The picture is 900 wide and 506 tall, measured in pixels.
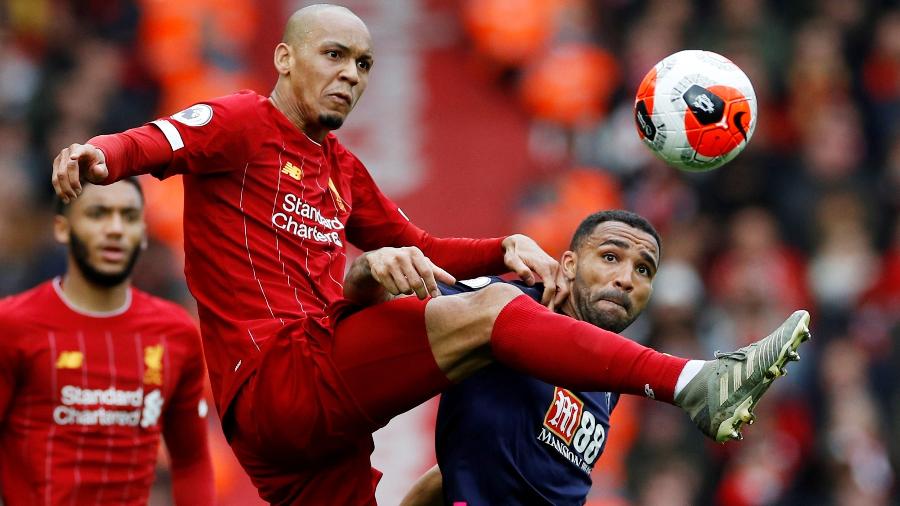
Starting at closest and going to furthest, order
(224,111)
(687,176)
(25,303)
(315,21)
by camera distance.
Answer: (224,111) → (315,21) → (25,303) → (687,176)

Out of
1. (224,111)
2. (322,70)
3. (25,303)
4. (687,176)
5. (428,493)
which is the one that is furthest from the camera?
(687,176)

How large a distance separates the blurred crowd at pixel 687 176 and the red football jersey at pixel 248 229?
502 cm

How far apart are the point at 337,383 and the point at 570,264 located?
1.23 meters

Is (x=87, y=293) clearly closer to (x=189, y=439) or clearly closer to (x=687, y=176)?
(x=189, y=439)

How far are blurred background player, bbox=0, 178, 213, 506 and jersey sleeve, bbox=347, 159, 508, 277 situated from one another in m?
1.16

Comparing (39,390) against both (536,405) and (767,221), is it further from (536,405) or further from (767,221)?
(767,221)

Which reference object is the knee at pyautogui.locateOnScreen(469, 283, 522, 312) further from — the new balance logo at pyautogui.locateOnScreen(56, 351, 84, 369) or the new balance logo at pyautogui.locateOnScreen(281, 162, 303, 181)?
the new balance logo at pyautogui.locateOnScreen(56, 351, 84, 369)

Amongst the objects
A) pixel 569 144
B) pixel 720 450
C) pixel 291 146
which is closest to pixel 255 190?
pixel 291 146

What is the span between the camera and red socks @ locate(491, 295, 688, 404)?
5.09 meters

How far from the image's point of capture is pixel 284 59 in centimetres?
612

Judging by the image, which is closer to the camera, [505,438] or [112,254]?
[505,438]

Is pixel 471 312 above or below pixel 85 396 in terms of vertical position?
above

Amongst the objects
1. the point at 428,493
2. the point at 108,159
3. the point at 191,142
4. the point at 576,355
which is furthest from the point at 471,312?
the point at 428,493

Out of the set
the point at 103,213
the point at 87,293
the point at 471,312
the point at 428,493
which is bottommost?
the point at 428,493
